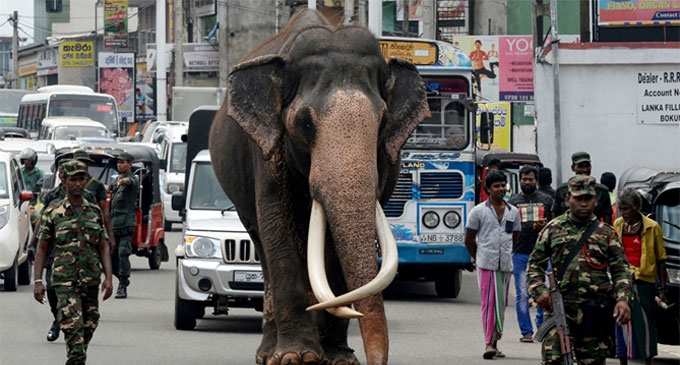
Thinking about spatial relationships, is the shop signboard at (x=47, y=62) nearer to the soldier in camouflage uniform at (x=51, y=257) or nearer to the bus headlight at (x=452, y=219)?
the bus headlight at (x=452, y=219)

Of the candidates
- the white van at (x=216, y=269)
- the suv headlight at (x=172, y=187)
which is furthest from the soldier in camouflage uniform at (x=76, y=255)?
the suv headlight at (x=172, y=187)

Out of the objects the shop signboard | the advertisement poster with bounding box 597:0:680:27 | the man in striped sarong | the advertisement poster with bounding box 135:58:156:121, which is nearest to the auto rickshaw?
the man in striped sarong

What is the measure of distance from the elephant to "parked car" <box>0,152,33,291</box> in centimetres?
854

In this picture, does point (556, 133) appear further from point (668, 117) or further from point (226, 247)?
point (226, 247)

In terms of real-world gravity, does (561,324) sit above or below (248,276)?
above

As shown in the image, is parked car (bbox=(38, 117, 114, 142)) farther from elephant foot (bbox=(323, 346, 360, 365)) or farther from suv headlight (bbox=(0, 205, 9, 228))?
elephant foot (bbox=(323, 346, 360, 365))

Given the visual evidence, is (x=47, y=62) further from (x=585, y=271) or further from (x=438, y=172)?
(x=585, y=271)

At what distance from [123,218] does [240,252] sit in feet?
15.0

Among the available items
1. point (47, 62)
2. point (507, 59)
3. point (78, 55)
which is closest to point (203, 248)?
point (507, 59)

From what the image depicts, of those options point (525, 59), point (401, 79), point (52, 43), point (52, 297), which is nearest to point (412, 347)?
point (52, 297)

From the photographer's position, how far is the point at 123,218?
19.6 meters

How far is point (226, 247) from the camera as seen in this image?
608 inches

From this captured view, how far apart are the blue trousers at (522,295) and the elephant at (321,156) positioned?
381 cm

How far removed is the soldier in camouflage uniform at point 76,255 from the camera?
36.6 ft
